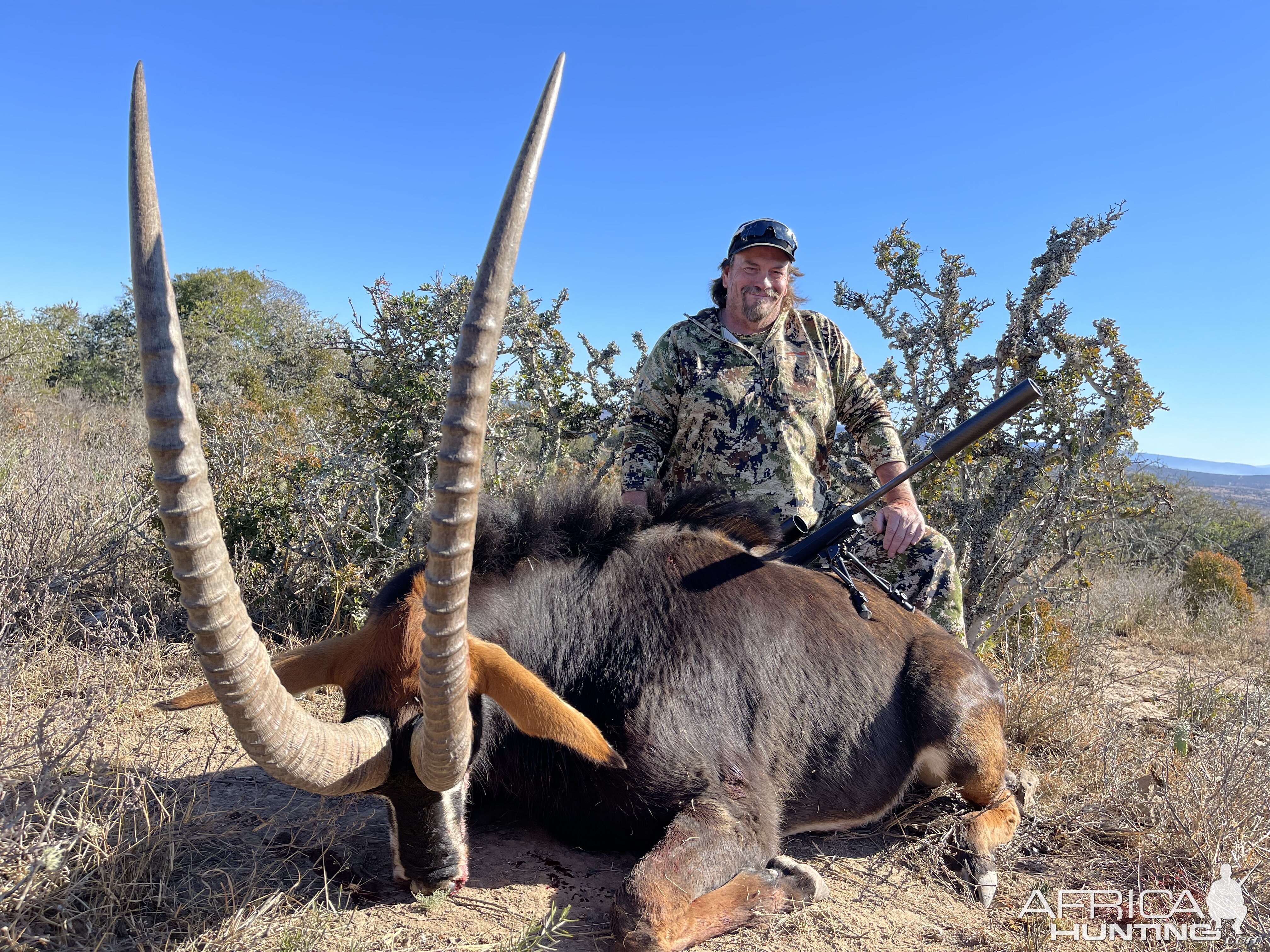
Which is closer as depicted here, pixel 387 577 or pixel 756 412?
pixel 756 412

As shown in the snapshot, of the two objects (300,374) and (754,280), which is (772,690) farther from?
(300,374)

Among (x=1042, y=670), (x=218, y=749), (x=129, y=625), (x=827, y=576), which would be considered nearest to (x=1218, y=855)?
(x=827, y=576)

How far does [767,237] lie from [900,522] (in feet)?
6.16

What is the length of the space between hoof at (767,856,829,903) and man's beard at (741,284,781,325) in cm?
306

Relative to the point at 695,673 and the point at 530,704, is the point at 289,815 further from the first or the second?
the point at 695,673

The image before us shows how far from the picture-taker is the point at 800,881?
311 cm

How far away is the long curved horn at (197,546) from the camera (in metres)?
1.47

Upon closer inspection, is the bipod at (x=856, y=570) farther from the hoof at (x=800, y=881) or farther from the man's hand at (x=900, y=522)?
the hoof at (x=800, y=881)

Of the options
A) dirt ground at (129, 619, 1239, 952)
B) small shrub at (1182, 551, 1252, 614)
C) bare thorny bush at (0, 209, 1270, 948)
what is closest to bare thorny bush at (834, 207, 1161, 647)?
bare thorny bush at (0, 209, 1270, 948)

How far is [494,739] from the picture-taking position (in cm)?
282

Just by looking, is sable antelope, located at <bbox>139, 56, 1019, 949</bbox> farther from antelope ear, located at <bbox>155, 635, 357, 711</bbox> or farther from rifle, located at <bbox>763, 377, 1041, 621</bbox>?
rifle, located at <bbox>763, 377, 1041, 621</bbox>

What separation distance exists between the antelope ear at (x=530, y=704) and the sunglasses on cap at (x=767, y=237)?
3.12 metres

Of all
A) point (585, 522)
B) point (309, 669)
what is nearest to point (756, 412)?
point (585, 522)

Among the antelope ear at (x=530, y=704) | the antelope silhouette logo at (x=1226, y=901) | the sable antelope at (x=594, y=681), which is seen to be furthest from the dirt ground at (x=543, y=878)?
the antelope ear at (x=530, y=704)
